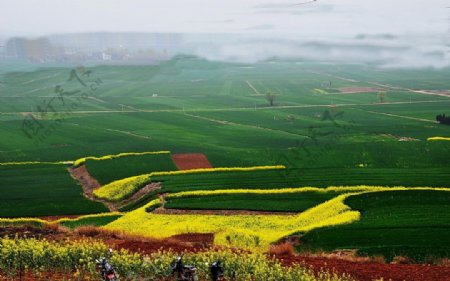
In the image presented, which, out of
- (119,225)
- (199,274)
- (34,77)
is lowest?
(119,225)

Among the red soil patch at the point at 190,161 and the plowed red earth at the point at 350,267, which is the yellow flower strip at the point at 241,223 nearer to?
the plowed red earth at the point at 350,267

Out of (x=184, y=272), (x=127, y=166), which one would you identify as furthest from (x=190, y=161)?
(x=184, y=272)

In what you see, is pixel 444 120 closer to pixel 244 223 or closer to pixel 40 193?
pixel 244 223

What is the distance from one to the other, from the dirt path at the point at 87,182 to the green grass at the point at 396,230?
1952 cm

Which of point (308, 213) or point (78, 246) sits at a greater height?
point (78, 246)

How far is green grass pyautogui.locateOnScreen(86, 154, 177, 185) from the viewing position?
174ft

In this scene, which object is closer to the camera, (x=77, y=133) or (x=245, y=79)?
(x=77, y=133)

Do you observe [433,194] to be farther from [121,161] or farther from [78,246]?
[121,161]

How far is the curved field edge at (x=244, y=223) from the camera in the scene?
32062 mm

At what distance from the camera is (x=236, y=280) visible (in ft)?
63.6

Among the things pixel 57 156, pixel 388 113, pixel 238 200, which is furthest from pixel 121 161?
pixel 388 113

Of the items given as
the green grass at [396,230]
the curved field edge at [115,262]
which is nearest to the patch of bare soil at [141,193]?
the green grass at [396,230]

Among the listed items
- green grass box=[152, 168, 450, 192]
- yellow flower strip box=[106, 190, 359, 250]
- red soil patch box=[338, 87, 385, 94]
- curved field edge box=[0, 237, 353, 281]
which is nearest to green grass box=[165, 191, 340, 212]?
yellow flower strip box=[106, 190, 359, 250]

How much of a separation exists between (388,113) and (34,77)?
364 feet
